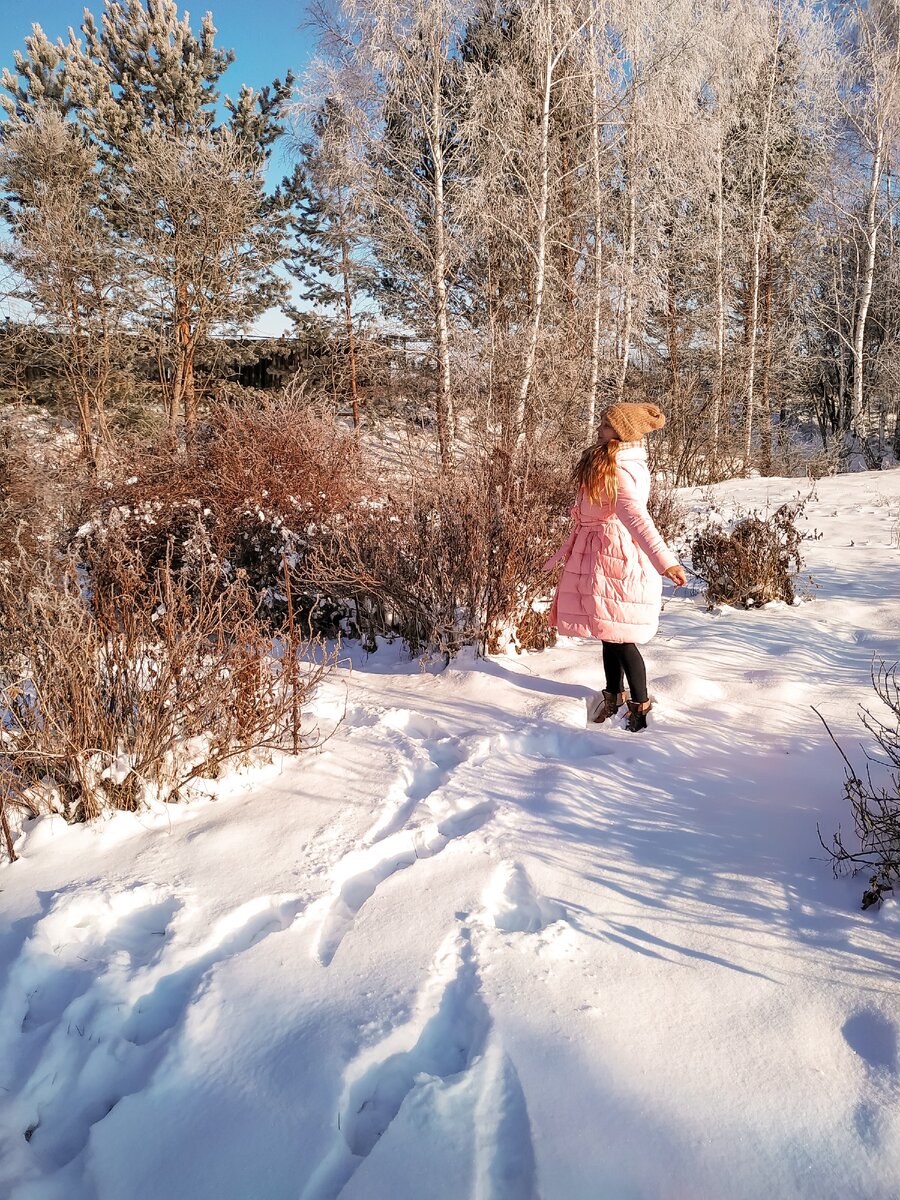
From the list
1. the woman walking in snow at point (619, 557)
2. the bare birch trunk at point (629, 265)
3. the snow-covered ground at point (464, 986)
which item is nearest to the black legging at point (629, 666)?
the woman walking in snow at point (619, 557)

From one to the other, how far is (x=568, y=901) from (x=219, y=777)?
1.43 meters

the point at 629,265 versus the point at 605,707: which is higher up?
the point at 629,265

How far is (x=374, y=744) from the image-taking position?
3.09 m

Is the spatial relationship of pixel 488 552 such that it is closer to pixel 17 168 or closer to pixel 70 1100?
pixel 70 1100

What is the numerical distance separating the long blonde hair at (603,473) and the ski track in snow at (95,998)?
206 centimetres

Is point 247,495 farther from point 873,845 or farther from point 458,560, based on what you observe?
point 873,845

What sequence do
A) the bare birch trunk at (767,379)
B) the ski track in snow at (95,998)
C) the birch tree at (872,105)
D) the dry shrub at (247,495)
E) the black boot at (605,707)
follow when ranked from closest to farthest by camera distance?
the ski track in snow at (95,998)
the black boot at (605,707)
the dry shrub at (247,495)
the birch tree at (872,105)
the bare birch trunk at (767,379)

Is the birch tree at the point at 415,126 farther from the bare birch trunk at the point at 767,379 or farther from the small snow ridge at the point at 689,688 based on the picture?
the bare birch trunk at the point at 767,379

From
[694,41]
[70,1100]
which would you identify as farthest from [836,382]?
[70,1100]

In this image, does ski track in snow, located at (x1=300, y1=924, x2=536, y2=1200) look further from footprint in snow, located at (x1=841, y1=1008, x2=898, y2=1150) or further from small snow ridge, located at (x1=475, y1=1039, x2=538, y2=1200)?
footprint in snow, located at (x1=841, y1=1008, x2=898, y2=1150)

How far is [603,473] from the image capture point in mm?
3203

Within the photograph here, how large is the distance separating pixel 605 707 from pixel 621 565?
25.5 inches

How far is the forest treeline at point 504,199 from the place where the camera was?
11.0 m

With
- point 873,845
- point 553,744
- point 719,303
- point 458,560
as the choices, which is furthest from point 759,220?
point 873,845
